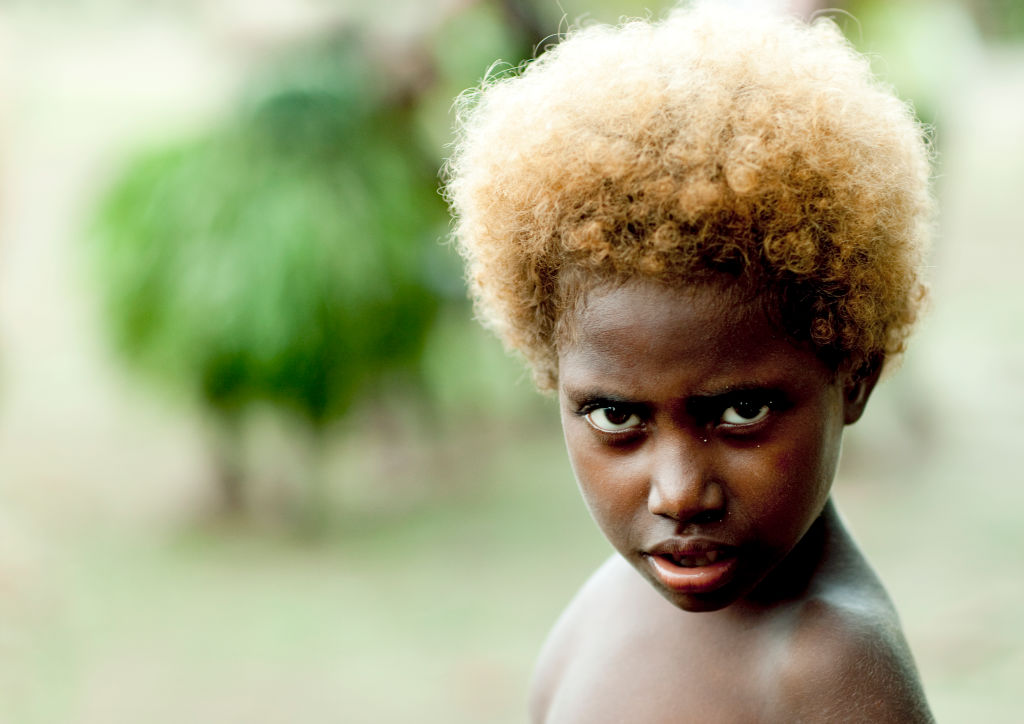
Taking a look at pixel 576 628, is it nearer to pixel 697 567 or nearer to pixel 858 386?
pixel 697 567

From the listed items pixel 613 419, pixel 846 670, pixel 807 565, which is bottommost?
pixel 846 670

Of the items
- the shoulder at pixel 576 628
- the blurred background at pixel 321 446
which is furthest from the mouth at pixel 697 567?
the blurred background at pixel 321 446

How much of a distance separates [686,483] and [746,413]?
0.26ft

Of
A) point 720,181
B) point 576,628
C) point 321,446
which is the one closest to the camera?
point 720,181

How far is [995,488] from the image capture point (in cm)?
460

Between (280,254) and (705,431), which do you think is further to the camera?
(280,254)

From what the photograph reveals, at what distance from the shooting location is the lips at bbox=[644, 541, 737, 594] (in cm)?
96

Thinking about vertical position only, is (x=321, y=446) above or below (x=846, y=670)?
above

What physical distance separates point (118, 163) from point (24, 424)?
162cm

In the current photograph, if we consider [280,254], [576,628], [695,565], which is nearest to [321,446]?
[280,254]

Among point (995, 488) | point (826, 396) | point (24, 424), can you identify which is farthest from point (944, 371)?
point (826, 396)

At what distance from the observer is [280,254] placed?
392 centimetres

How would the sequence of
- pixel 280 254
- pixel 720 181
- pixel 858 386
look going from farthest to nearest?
pixel 280 254 < pixel 858 386 < pixel 720 181

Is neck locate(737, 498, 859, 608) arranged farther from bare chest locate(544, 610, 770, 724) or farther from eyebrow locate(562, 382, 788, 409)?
eyebrow locate(562, 382, 788, 409)
